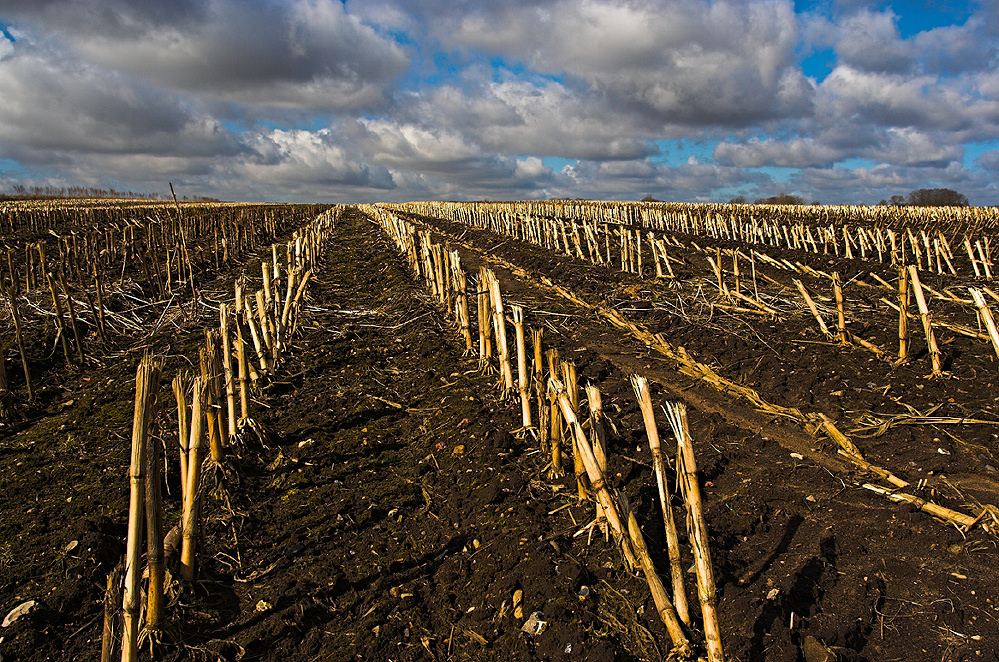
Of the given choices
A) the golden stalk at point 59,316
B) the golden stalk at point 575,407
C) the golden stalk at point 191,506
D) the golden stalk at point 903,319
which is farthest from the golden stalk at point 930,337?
the golden stalk at point 59,316

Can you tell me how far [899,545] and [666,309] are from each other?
6.05 m

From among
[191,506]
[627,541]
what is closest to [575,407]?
[627,541]

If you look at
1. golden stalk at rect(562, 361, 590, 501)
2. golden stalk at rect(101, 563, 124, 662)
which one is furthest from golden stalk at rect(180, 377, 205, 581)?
golden stalk at rect(562, 361, 590, 501)

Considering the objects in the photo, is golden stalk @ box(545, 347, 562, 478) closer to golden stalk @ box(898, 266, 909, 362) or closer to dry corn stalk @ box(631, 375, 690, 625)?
dry corn stalk @ box(631, 375, 690, 625)

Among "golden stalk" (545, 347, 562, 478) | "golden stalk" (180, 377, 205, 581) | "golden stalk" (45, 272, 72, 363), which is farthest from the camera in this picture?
"golden stalk" (45, 272, 72, 363)

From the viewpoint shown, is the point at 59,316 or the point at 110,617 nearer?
the point at 110,617

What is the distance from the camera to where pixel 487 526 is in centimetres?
376

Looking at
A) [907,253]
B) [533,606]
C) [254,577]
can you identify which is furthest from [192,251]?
[907,253]

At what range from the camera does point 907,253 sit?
1440cm

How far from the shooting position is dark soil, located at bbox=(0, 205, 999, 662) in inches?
112

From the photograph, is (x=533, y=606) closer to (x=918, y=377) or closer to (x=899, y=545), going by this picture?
(x=899, y=545)

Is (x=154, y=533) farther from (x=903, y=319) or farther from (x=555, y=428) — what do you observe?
(x=903, y=319)

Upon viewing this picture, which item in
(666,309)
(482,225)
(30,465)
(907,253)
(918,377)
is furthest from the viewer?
(482,225)

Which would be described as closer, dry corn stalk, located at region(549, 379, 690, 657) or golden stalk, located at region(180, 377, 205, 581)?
dry corn stalk, located at region(549, 379, 690, 657)
